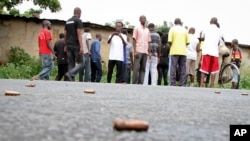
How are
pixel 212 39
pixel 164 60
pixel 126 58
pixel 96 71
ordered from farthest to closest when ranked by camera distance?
pixel 96 71
pixel 164 60
pixel 126 58
pixel 212 39

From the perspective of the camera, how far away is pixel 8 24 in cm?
1658

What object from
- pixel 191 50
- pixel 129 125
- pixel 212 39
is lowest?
pixel 129 125

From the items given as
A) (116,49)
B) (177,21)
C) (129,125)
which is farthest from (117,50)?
(129,125)

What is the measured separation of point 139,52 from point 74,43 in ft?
4.83

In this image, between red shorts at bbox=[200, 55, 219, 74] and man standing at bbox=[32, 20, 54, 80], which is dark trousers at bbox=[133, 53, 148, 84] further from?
man standing at bbox=[32, 20, 54, 80]

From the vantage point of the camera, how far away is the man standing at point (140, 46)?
9.41 meters

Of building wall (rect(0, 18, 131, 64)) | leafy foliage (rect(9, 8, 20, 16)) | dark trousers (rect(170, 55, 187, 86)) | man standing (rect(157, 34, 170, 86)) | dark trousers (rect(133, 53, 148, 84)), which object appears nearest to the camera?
dark trousers (rect(170, 55, 187, 86))

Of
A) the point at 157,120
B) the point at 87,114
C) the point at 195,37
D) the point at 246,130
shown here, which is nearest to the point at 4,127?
the point at 87,114

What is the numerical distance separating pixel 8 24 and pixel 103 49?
12.2 ft

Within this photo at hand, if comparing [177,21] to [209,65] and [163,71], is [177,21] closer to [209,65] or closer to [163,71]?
[209,65]

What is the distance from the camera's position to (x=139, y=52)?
30.9ft

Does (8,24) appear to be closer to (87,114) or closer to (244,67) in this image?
(244,67)

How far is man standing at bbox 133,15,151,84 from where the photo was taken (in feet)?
30.9

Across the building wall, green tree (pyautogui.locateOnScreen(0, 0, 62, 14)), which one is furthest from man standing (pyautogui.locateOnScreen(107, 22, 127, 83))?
green tree (pyautogui.locateOnScreen(0, 0, 62, 14))
